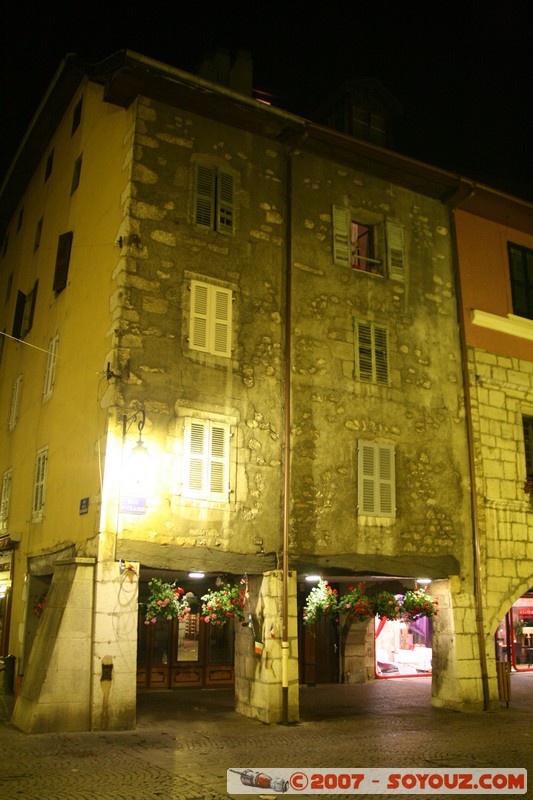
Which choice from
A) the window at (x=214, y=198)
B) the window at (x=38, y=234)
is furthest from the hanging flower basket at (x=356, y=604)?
the window at (x=38, y=234)

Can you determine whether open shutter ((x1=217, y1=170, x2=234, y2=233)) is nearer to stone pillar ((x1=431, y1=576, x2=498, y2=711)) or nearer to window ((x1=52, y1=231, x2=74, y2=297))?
window ((x1=52, y1=231, x2=74, y2=297))

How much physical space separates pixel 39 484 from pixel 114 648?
467cm

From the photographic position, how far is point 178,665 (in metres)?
15.8

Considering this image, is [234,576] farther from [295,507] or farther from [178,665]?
[178,665]

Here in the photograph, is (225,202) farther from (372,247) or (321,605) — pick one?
(321,605)

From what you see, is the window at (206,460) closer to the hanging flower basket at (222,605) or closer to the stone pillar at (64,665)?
the hanging flower basket at (222,605)

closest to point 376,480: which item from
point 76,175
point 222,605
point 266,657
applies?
point 222,605

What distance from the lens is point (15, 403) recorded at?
655 inches

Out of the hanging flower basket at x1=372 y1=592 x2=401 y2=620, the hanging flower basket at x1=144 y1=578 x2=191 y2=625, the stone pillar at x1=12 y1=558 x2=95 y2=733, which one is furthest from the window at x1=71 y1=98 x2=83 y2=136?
the hanging flower basket at x1=372 y1=592 x2=401 y2=620

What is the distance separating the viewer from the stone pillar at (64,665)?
970cm

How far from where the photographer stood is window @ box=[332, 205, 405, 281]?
1380cm

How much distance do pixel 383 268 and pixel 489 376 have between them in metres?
3.10

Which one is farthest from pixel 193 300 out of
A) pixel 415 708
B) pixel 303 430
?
pixel 415 708

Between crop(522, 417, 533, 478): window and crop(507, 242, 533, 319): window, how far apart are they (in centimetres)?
231
